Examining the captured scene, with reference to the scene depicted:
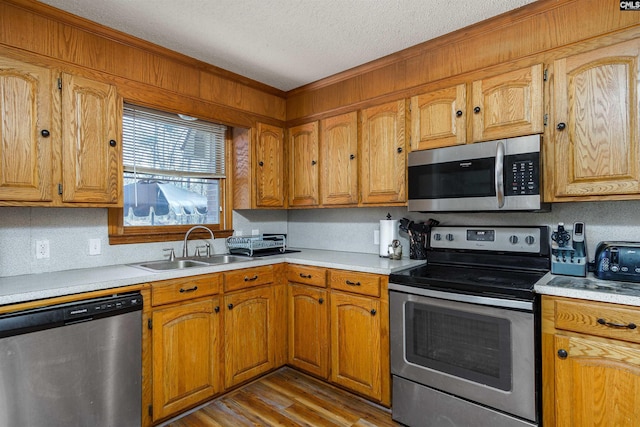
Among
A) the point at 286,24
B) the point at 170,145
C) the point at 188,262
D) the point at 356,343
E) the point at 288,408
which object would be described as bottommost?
the point at 288,408

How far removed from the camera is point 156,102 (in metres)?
2.47

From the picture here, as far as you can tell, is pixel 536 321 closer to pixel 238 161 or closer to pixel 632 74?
pixel 632 74

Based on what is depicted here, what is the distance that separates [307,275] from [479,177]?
143cm

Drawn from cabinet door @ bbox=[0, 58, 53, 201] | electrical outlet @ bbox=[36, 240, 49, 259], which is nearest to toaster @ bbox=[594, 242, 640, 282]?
cabinet door @ bbox=[0, 58, 53, 201]

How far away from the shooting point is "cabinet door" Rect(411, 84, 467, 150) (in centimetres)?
228

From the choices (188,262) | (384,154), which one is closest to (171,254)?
(188,262)

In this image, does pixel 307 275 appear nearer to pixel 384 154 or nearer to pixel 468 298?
pixel 384 154

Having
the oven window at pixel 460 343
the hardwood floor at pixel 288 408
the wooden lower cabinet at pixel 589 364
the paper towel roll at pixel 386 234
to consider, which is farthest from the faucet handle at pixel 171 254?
the wooden lower cabinet at pixel 589 364

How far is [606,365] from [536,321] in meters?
0.31

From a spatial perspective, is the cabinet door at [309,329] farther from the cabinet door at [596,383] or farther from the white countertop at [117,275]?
the cabinet door at [596,383]

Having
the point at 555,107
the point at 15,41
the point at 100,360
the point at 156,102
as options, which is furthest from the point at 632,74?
the point at 15,41

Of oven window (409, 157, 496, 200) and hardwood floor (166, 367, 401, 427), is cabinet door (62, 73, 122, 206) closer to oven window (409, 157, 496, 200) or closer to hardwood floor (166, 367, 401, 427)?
hardwood floor (166, 367, 401, 427)

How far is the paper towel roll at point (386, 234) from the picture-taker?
280cm

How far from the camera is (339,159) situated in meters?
2.96
